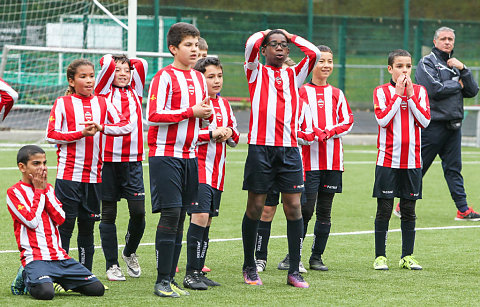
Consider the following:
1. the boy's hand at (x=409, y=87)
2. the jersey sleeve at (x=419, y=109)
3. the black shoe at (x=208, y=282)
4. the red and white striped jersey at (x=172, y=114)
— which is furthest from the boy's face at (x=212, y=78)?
the jersey sleeve at (x=419, y=109)

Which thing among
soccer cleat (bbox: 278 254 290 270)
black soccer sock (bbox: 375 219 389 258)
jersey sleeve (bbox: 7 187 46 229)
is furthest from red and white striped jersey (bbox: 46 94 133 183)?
black soccer sock (bbox: 375 219 389 258)

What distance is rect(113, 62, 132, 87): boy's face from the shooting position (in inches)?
255

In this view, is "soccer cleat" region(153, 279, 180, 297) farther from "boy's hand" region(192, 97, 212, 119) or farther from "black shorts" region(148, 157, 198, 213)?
"boy's hand" region(192, 97, 212, 119)

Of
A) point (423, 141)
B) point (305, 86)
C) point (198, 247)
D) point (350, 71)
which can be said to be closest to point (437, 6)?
point (350, 71)

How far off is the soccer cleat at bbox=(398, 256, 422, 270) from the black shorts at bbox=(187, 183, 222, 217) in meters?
1.68

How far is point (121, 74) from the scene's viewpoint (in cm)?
647

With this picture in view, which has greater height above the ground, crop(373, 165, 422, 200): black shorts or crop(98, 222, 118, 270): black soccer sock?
crop(373, 165, 422, 200): black shorts

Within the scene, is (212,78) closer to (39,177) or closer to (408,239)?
(39,177)

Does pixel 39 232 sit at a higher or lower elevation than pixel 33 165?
lower

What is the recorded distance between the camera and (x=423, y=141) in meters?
9.65

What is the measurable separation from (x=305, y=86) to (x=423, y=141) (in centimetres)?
311

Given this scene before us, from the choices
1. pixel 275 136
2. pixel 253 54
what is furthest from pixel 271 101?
pixel 253 54

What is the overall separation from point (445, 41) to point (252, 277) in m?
4.53

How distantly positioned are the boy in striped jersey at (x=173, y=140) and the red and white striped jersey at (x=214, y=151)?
486 millimetres
